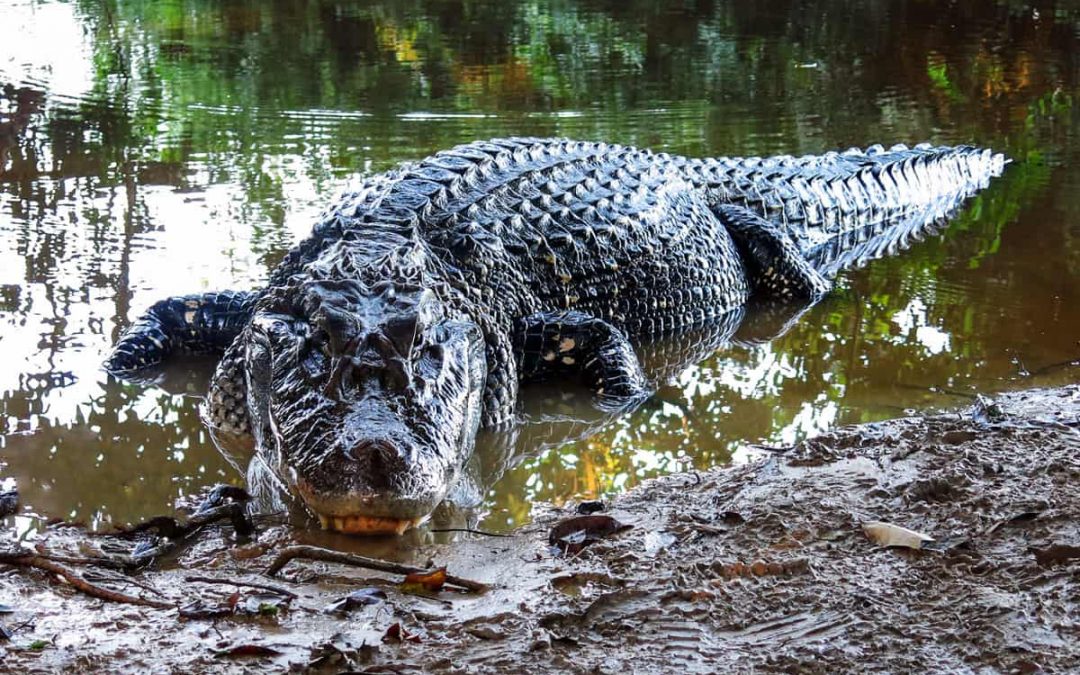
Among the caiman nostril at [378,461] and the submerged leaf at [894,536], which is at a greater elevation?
the caiman nostril at [378,461]

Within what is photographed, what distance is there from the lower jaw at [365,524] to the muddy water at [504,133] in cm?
42

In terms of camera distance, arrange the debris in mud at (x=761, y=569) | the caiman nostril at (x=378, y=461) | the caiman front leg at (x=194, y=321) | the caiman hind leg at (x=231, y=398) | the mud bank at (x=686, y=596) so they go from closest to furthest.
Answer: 1. the mud bank at (x=686, y=596)
2. the debris in mud at (x=761, y=569)
3. the caiman nostril at (x=378, y=461)
4. the caiman hind leg at (x=231, y=398)
5. the caiman front leg at (x=194, y=321)

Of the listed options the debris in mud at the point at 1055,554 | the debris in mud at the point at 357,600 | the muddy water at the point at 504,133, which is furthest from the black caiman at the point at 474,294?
the debris in mud at the point at 1055,554

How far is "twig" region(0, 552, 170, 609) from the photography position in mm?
2656

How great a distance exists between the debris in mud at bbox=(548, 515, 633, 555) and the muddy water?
393mm

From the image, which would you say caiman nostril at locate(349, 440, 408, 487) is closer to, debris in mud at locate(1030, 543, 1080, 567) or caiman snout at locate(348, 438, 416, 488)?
caiman snout at locate(348, 438, 416, 488)

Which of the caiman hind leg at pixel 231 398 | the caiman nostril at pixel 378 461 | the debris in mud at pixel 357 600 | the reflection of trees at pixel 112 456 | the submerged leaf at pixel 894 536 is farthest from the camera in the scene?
the caiman hind leg at pixel 231 398

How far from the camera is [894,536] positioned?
2.91m

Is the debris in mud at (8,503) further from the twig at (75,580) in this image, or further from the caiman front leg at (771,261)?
the caiman front leg at (771,261)

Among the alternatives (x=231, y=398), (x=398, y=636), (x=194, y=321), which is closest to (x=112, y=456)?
(x=231, y=398)

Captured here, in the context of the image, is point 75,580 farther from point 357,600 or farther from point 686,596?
point 686,596

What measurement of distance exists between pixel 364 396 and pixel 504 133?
19.7 feet

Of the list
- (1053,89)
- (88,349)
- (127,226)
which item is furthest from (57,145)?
(1053,89)

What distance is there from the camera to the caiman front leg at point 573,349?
469cm
